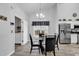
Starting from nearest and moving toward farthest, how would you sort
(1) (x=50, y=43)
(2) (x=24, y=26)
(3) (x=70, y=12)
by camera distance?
1. (1) (x=50, y=43)
2. (2) (x=24, y=26)
3. (3) (x=70, y=12)

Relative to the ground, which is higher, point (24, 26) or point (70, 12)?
point (70, 12)

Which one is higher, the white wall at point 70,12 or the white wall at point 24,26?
the white wall at point 70,12

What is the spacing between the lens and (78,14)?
9.00m

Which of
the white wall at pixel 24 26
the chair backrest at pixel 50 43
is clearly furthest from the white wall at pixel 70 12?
the chair backrest at pixel 50 43

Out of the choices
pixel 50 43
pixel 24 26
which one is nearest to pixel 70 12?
pixel 24 26

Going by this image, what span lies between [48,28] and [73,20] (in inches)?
123

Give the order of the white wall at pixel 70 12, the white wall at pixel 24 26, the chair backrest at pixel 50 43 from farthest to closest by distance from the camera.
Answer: the white wall at pixel 70 12, the white wall at pixel 24 26, the chair backrest at pixel 50 43

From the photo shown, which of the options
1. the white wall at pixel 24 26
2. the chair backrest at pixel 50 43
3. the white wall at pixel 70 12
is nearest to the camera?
the chair backrest at pixel 50 43

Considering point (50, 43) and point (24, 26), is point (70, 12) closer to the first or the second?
point (24, 26)

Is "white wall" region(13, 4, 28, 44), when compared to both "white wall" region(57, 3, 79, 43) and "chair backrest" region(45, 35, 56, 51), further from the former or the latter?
"chair backrest" region(45, 35, 56, 51)

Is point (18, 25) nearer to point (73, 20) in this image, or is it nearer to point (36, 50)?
point (36, 50)

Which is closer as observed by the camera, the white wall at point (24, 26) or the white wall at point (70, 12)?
the white wall at point (24, 26)

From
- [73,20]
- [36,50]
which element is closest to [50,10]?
[36,50]

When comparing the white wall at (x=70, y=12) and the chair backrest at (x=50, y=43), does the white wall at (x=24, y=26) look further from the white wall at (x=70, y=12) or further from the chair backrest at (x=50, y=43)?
the chair backrest at (x=50, y=43)
